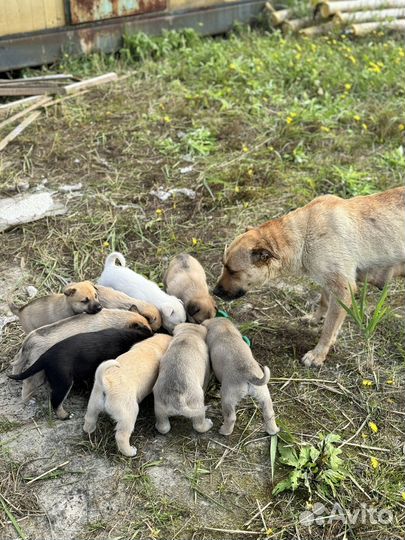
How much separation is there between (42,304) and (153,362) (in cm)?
120

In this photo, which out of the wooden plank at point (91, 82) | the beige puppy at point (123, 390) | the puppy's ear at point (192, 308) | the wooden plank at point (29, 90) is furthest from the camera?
the wooden plank at point (91, 82)

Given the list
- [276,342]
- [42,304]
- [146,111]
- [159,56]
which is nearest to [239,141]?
[146,111]

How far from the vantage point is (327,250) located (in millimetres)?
5293

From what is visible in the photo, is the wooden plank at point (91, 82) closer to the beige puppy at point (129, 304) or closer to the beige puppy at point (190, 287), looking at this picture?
the beige puppy at point (190, 287)

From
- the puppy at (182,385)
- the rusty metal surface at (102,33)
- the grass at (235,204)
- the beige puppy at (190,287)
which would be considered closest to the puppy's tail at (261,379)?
the puppy at (182,385)

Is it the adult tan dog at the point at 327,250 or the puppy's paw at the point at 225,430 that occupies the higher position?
the adult tan dog at the point at 327,250

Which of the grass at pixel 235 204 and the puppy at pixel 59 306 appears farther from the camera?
the puppy at pixel 59 306

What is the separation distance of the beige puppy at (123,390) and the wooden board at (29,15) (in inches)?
256

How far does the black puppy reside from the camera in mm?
4492

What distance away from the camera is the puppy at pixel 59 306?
5.05 m

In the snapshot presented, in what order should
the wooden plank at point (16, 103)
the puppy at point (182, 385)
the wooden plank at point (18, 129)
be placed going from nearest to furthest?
1. the puppy at point (182, 385)
2. the wooden plank at point (18, 129)
3. the wooden plank at point (16, 103)

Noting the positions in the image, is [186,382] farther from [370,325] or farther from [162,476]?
[370,325]

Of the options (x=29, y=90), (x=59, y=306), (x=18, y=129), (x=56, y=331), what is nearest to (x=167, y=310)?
(x=59, y=306)

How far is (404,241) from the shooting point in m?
5.41
